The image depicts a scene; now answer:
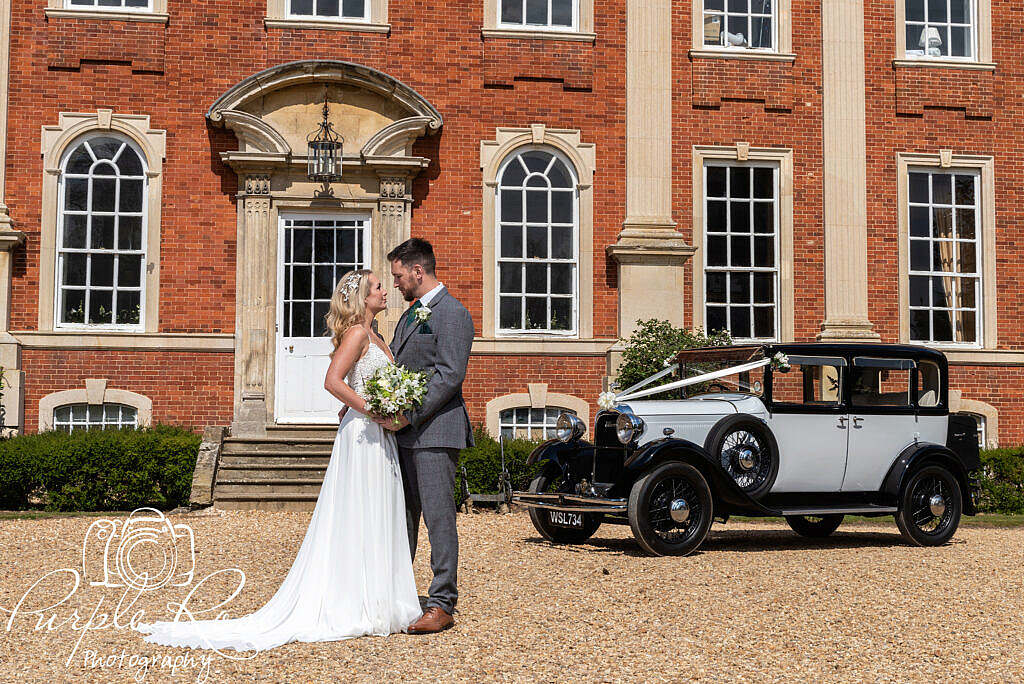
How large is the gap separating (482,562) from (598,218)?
7.46 meters

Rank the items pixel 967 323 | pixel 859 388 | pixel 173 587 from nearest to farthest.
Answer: pixel 173 587 < pixel 859 388 < pixel 967 323

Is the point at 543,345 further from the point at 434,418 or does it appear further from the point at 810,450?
the point at 434,418

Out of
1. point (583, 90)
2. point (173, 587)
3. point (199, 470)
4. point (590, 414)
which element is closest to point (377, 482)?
point (173, 587)

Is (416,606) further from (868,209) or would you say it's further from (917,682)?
(868,209)

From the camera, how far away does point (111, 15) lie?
14312 mm

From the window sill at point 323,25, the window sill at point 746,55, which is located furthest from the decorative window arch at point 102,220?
the window sill at point 746,55

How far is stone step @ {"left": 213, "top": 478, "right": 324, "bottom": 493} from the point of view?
12.1m

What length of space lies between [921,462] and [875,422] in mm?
550

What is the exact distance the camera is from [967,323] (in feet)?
52.3

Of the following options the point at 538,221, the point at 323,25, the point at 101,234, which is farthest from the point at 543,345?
the point at 101,234

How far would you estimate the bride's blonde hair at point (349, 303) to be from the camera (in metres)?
6.14

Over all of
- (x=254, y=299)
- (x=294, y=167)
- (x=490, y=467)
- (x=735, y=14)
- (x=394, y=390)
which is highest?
(x=735, y=14)

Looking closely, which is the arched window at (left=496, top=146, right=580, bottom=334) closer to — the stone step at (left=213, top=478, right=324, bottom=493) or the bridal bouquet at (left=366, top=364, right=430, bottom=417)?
the stone step at (left=213, top=478, right=324, bottom=493)

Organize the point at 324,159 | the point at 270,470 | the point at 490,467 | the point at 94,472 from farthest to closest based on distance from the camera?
the point at 324,159
the point at 270,470
the point at 490,467
the point at 94,472
